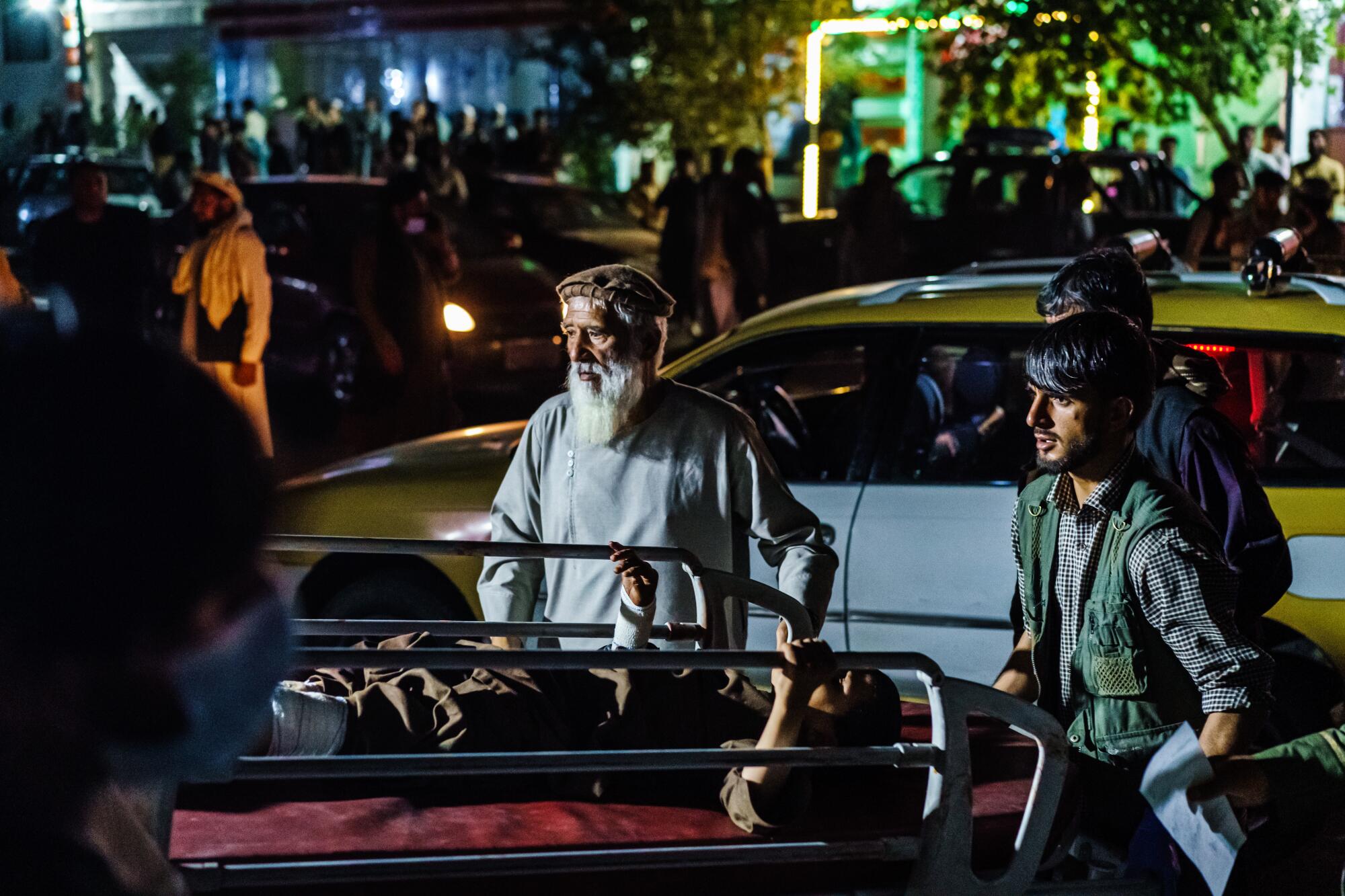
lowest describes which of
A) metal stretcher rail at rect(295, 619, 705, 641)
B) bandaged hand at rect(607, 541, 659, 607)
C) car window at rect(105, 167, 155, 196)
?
metal stretcher rail at rect(295, 619, 705, 641)

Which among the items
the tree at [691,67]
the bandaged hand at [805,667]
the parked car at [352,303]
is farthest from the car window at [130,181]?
the bandaged hand at [805,667]

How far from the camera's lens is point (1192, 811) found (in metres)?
2.54

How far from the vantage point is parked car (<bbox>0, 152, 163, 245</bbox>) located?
67.8ft

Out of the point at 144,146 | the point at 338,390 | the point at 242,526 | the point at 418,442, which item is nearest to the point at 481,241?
the point at 338,390

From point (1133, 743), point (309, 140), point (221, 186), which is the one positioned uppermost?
point (309, 140)

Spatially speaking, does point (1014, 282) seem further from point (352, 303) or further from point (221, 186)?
point (352, 303)

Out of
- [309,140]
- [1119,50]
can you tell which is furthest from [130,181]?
[1119,50]

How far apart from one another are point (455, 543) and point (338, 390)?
8.72 metres

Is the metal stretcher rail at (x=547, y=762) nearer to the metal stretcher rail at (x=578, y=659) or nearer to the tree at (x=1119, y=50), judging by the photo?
the metal stretcher rail at (x=578, y=659)

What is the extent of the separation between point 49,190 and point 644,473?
19731mm

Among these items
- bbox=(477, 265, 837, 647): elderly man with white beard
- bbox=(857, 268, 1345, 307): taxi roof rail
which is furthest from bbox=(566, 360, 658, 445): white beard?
bbox=(857, 268, 1345, 307): taxi roof rail

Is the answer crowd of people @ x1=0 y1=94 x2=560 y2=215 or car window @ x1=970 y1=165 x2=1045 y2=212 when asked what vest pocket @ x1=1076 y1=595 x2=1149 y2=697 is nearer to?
car window @ x1=970 y1=165 x2=1045 y2=212

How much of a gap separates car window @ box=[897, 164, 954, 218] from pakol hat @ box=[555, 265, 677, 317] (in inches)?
464

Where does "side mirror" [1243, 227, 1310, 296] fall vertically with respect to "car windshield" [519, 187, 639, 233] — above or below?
above
